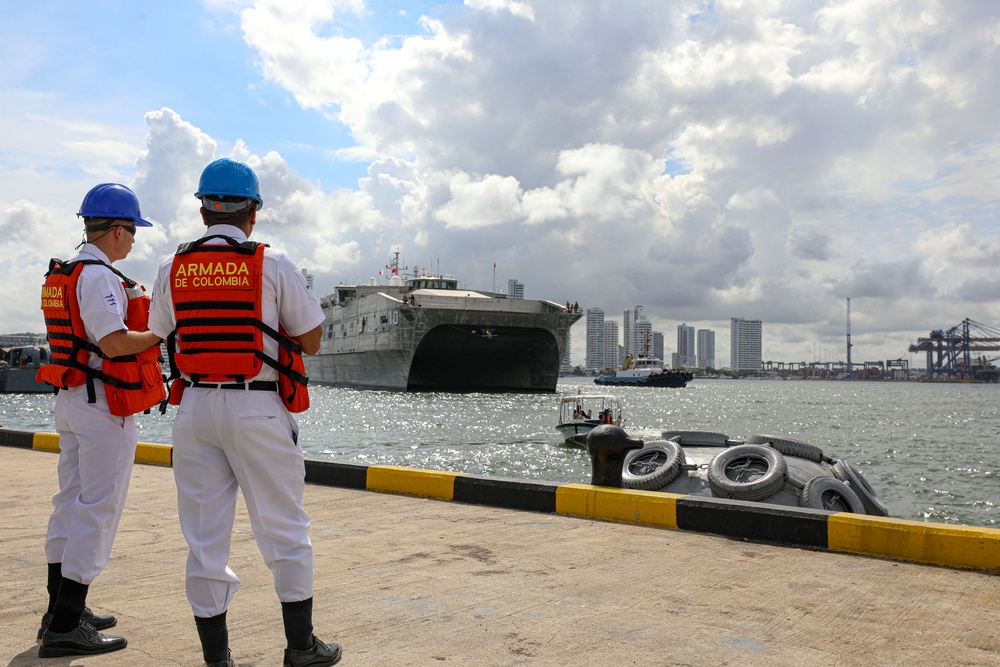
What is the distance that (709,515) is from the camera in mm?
6000

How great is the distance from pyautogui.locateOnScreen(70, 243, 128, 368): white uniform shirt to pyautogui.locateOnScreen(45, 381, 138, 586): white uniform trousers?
0.78 feet

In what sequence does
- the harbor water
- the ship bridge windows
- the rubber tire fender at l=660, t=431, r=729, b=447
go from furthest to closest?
1. the ship bridge windows
2. the harbor water
3. the rubber tire fender at l=660, t=431, r=729, b=447

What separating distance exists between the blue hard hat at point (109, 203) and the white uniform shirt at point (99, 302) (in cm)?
31

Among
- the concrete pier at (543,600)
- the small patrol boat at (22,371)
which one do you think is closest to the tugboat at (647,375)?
the small patrol boat at (22,371)

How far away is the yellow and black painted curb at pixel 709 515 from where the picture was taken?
4992 millimetres

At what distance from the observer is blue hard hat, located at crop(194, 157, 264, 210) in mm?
3133

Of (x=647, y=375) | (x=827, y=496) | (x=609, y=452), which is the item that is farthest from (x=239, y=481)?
(x=647, y=375)

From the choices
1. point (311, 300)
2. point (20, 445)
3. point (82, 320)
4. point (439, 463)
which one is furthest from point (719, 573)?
point (439, 463)

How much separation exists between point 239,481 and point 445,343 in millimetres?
53730

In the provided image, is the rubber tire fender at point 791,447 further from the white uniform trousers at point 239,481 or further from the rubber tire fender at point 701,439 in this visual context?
the white uniform trousers at point 239,481

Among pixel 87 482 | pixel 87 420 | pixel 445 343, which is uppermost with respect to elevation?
pixel 445 343

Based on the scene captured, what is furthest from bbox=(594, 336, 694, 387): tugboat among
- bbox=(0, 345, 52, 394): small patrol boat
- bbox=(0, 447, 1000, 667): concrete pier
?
bbox=(0, 447, 1000, 667): concrete pier

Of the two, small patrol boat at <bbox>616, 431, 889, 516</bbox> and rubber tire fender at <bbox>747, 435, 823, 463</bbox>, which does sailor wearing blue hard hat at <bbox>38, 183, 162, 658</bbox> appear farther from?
rubber tire fender at <bbox>747, 435, 823, 463</bbox>

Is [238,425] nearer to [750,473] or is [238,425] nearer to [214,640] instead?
Result: [214,640]
